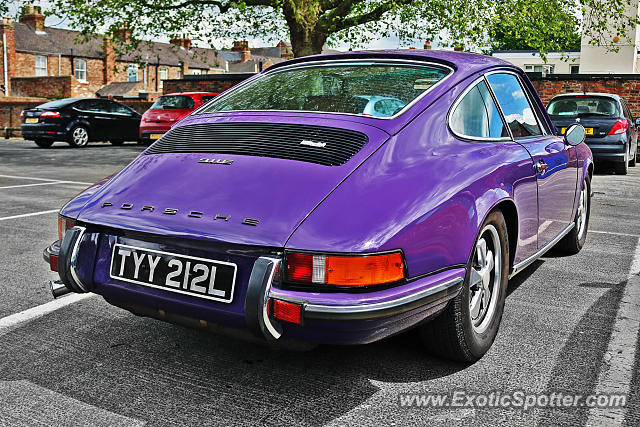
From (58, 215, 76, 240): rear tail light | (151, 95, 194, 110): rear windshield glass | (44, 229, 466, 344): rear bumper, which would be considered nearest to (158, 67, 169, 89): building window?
(151, 95, 194, 110): rear windshield glass

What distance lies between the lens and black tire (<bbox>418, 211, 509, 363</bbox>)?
2.92 m

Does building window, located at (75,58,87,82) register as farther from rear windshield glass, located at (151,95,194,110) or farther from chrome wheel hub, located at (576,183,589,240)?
chrome wheel hub, located at (576,183,589,240)

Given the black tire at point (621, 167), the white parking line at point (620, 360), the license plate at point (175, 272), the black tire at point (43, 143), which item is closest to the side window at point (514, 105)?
the white parking line at point (620, 360)

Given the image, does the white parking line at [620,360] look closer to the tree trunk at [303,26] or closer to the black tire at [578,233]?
the black tire at [578,233]

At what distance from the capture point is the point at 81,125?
20453 millimetres

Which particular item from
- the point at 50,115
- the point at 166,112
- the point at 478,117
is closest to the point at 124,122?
the point at 50,115

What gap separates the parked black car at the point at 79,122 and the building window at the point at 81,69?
3381cm

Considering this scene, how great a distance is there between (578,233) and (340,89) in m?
3.08

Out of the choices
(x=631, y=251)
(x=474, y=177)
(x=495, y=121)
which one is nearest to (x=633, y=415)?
(x=474, y=177)

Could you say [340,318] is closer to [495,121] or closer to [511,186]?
[511,186]

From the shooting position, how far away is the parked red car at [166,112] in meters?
18.4

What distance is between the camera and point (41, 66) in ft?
162

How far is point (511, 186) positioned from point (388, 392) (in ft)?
4.10

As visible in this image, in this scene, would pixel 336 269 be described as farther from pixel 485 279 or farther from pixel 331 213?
pixel 485 279
